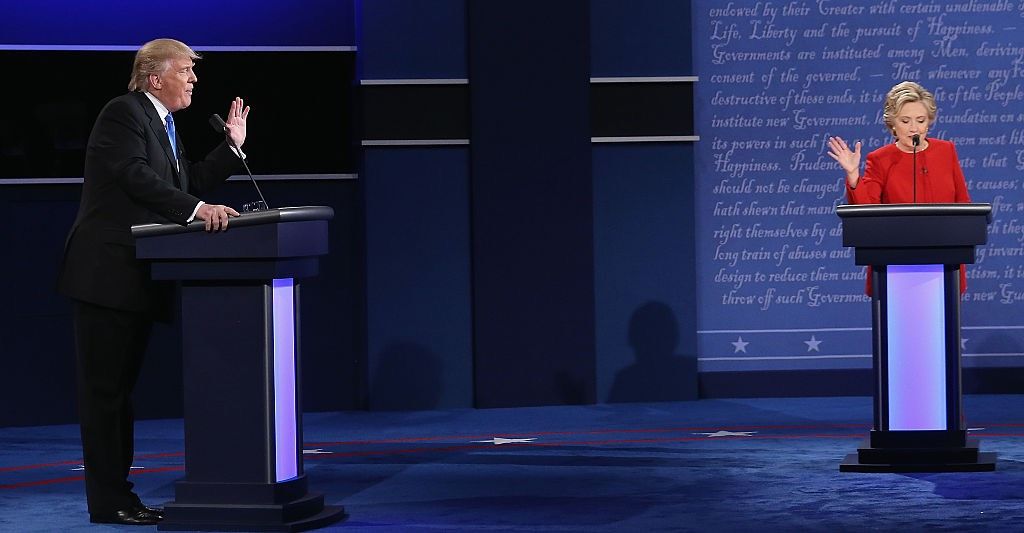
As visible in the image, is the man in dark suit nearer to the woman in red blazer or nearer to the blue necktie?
the blue necktie

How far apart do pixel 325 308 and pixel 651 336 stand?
1859 mm

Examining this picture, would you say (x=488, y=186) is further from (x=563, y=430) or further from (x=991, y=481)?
(x=991, y=481)

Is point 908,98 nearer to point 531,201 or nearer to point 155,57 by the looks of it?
point 531,201

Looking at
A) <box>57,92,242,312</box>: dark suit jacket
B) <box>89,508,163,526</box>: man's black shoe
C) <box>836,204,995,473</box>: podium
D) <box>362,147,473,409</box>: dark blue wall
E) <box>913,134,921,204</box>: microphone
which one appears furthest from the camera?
<box>362,147,473,409</box>: dark blue wall

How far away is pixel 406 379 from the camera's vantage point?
8453mm

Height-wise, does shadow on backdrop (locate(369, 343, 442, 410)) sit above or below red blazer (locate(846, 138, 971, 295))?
below

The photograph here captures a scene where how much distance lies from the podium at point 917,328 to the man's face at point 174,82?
2.51m

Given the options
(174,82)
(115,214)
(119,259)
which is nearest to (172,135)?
Result: (174,82)

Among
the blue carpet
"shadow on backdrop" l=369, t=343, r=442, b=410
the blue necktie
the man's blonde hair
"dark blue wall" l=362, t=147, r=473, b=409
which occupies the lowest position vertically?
the blue carpet

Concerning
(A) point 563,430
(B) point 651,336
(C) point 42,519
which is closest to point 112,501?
(C) point 42,519

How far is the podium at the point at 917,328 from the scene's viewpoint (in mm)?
5777

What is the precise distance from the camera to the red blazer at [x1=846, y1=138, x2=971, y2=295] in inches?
247

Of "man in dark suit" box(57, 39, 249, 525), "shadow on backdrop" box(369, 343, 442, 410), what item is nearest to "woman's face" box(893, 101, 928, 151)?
"man in dark suit" box(57, 39, 249, 525)

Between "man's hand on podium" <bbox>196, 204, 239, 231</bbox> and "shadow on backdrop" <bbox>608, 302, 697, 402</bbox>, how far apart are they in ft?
13.4
